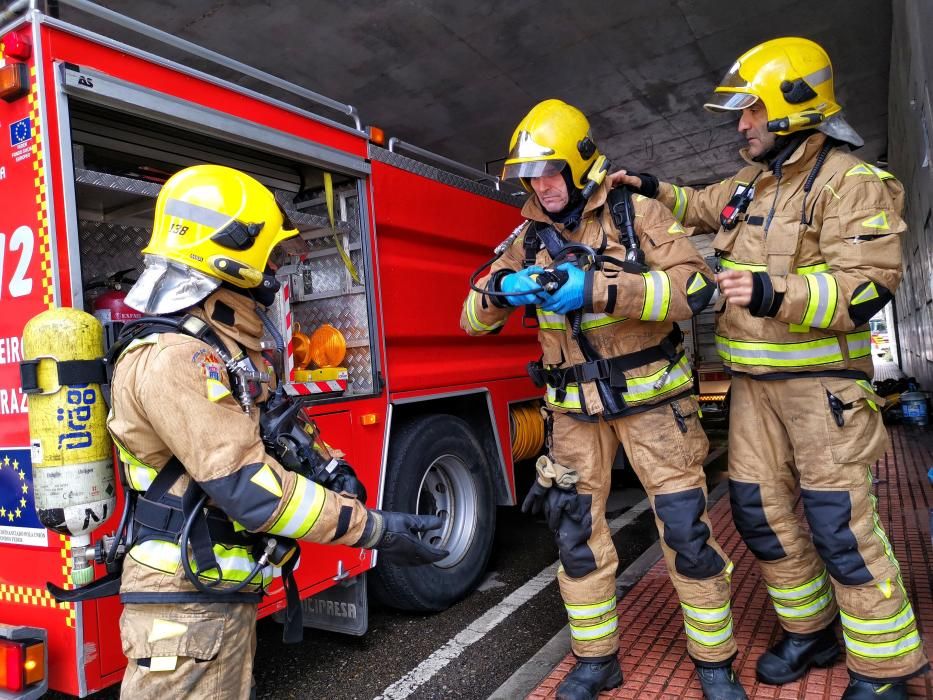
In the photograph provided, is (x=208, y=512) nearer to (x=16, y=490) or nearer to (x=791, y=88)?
(x=16, y=490)

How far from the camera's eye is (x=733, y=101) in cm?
254

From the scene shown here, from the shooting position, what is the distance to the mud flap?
10.5 ft

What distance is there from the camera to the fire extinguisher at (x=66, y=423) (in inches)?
70.9

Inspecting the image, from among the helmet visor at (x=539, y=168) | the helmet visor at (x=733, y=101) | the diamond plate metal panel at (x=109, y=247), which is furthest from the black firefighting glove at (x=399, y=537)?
the diamond plate metal panel at (x=109, y=247)

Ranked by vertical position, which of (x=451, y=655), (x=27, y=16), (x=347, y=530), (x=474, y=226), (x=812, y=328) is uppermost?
(x=27, y=16)

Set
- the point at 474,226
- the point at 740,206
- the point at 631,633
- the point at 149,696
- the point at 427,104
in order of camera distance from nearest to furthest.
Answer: the point at 149,696, the point at 740,206, the point at 631,633, the point at 474,226, the point at 427,104

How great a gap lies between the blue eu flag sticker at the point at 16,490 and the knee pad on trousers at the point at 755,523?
94.5 inches

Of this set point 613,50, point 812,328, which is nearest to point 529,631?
point 812,328

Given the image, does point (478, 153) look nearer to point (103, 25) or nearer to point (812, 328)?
point (103, 25)

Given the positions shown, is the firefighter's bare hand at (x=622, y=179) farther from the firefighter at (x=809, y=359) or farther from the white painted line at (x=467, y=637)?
the white painted line at (x=467, y=637)

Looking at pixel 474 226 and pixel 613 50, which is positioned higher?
pixel 613 50

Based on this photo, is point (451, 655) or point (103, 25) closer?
point (451, 655)

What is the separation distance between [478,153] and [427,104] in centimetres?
217

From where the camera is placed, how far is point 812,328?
2.40 meters
